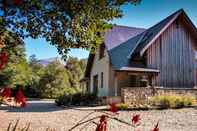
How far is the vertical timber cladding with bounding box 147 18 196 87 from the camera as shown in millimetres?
26609

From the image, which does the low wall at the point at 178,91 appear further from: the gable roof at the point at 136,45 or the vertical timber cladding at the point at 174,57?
the gable roof at the point at 136,45

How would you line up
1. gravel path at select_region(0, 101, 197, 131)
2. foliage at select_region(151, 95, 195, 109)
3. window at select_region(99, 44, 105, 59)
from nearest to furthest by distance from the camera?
gravel path at select_region(0, 101, 197, 131)
foliage at select_region(151, 95, 195, 109)
window at select_region(99, 44, 105, 59)

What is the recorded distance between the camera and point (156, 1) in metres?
11.0

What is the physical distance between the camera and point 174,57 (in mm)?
27172

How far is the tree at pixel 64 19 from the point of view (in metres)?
7.08

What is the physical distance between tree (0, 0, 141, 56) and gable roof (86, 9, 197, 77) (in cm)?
1654

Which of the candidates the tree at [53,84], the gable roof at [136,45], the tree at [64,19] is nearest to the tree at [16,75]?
the tree at [53,84]

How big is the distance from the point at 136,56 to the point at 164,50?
2.15 metres

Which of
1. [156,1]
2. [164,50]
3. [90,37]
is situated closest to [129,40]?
Result: [164,50]

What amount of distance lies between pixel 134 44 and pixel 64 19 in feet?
66.1

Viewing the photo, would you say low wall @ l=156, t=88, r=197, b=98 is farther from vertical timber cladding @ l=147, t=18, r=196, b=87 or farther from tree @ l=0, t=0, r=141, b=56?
tree @ l=0, t=0, r=141, b=56

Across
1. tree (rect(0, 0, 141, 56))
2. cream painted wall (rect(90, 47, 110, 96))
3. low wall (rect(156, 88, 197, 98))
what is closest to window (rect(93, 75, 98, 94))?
cream painted wall (rect(90, 47, 110, 96))

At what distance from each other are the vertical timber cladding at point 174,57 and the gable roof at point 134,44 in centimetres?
71

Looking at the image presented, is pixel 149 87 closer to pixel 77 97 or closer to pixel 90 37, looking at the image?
pixel 77 97
